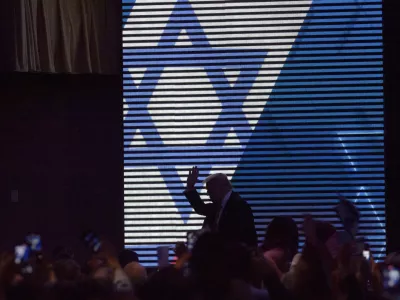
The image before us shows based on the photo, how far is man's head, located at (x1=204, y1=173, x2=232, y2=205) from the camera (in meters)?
7.04

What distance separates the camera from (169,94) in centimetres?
930

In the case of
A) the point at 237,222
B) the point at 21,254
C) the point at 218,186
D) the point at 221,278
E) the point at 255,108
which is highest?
the point at 255,108

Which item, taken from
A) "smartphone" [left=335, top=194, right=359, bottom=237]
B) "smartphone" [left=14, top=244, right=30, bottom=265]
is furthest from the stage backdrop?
"smartphone" [left=335, top=194, right=359, bottom=237]

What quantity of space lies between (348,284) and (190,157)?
536 centimetres

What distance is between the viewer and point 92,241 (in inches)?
197

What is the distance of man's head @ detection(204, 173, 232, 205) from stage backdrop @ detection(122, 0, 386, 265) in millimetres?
Result: 2108

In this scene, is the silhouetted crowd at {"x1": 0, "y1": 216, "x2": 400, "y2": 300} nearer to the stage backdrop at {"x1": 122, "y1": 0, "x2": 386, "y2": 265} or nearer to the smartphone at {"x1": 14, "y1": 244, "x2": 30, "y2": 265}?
the smartphone at {"x1": 14, "y1": 244, "x2": 30, "y2": 265}

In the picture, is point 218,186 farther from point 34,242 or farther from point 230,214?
point 34,242

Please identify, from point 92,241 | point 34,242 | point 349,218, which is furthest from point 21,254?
point 349,218

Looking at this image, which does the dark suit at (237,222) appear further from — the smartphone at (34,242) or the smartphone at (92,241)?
the smartphone at (92,241)

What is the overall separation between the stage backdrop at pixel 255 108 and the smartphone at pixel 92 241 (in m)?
4.15

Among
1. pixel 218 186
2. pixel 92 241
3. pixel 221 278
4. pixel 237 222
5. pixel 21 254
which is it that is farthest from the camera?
pixel 218 186

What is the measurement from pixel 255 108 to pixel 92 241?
14.4ft

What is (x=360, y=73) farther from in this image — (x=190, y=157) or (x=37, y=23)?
(x=37, y=23)
